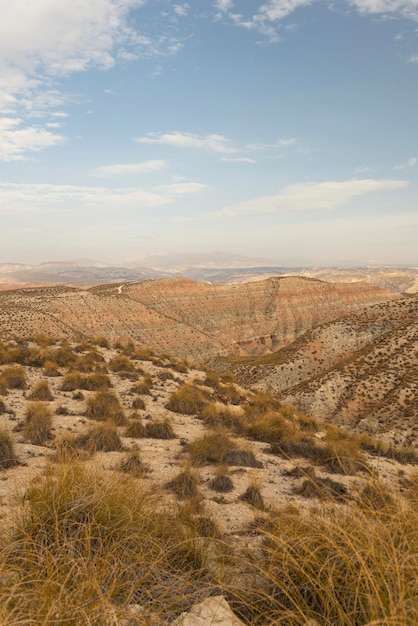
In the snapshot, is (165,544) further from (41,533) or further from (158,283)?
(158,283)

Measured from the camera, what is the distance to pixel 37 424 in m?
7.95

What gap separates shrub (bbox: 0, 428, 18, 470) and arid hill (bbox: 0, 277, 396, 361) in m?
34.9

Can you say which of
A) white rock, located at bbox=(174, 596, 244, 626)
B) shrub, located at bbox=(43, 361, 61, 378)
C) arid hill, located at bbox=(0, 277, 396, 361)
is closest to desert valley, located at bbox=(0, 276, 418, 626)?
white rock, located at bbox=(174, 596, 244, 626)

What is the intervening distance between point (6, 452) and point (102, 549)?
388cm

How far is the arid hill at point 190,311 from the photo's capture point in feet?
179

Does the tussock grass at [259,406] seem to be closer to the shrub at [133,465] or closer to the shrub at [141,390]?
the shrub at [141,390]

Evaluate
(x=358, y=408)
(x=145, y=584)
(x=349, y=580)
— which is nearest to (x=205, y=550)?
(x=145, y=584)

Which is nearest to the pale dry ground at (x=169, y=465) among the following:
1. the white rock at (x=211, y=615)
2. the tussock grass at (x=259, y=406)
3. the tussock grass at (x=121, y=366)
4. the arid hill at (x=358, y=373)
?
the white rock at (x=211, y=615)

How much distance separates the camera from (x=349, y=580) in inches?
114

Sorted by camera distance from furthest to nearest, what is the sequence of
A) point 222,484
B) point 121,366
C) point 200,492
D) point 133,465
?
point 121,366, point 133,465, point 222,484, point 200,492

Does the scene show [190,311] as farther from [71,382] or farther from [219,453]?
[219,453]

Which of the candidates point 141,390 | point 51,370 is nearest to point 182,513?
point 141,390

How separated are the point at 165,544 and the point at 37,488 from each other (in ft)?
5.13

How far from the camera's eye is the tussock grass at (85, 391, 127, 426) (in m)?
9.43
